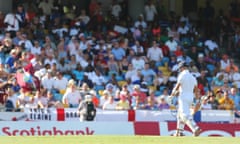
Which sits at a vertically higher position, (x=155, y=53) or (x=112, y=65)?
(x=155, y=53)

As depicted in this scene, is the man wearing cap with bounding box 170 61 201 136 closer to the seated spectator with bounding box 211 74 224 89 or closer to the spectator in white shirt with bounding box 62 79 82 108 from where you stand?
the spectator in white shirt with bounding box 62 79 82 108

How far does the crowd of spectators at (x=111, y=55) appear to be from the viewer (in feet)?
80.0

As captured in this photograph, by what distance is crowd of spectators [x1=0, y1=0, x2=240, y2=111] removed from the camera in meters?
Result: 24.4

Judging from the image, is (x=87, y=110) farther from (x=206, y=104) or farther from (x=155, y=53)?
(x=155, y=53)

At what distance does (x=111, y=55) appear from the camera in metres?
27.6

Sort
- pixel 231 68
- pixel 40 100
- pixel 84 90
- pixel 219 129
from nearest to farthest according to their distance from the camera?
pixel 219 129 < pixel 40 100 < pixel 84 90 < pixel 231 68

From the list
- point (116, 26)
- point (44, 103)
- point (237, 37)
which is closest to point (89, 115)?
point (44, 103)

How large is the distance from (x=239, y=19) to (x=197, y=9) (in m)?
2.07

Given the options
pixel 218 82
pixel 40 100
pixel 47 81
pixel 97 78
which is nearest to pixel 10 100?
pixel 40 100

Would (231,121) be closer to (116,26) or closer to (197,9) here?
(116,26)

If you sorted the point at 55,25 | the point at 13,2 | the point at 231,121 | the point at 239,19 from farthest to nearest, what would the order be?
the point at 239,19
the point at 13,2
the point at 55,25
the point at 231,121

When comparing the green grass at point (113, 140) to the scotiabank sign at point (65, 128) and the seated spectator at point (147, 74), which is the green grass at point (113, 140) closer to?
the scotiabank sign at point (65, 128)

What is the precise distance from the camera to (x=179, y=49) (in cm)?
2994

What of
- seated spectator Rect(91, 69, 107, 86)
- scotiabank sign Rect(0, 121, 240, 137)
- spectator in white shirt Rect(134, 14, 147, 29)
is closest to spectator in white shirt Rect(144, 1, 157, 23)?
spectator in white shirt Rect(134, 14, 147, 29)
